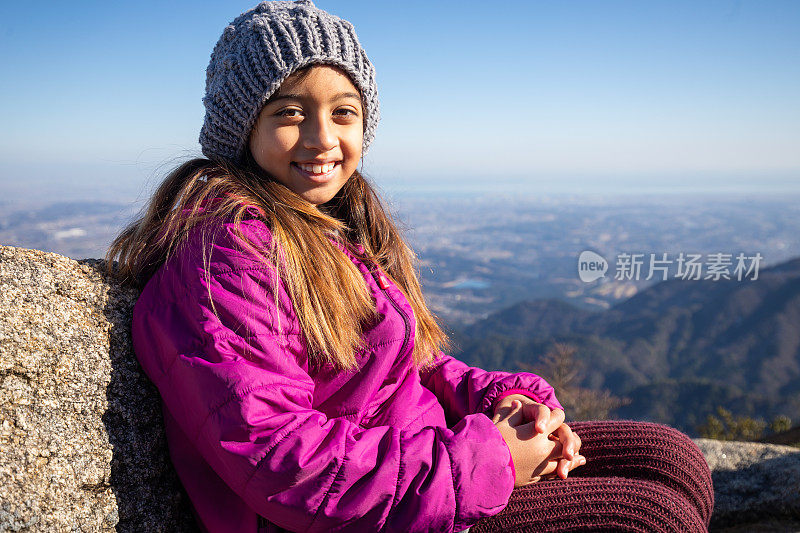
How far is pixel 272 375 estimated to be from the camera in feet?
5.14

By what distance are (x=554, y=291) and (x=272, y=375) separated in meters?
90.1

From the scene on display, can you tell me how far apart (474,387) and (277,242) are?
1.14 meters

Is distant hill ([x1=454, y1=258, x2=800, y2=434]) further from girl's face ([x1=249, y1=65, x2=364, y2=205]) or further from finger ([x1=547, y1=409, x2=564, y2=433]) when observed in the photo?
girl's face ([x1=249, y1=65, x2=364, y2=205])

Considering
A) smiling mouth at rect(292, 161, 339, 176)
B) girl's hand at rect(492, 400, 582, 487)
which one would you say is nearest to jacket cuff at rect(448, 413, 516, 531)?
girl's hand at rect(492, 400, 582, 487)

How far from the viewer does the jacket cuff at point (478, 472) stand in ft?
5.37

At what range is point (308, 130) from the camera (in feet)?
6.77

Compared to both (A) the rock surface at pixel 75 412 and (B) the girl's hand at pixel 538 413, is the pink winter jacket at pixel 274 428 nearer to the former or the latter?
(A) the rock surface at pixel 75 412

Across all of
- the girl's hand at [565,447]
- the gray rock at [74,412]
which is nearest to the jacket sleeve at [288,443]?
the gray rock at [74,412]

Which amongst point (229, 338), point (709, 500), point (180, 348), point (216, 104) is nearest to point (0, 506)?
point (180, 348)

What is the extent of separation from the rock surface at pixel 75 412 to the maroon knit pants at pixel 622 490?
116 centimetres

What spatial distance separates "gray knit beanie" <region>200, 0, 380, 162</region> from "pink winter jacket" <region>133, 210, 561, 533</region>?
0.51 meters

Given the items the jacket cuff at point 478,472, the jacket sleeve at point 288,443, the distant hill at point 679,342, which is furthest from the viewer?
the distant hill at point 679,342

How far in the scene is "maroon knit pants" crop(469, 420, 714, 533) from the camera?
1.90 meters

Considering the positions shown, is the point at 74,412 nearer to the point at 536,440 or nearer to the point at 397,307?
the point at 397,307
